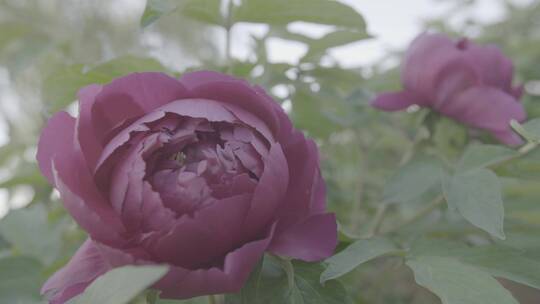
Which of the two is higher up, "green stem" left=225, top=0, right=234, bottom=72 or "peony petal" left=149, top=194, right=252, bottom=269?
"green stem" left=225, top=0, right=234, bottom=72

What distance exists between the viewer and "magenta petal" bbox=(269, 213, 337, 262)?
1.12ft

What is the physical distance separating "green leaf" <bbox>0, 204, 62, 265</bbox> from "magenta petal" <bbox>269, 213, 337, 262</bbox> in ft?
1.24

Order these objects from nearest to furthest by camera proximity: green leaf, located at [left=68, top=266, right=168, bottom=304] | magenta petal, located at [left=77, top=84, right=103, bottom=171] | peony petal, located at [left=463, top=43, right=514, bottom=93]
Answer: green leaf, located at [left=68, top=266, right=168, bottom=304]
magenta petal, located at [left=77, top=84, right=103, bottom=171]
peony petal, located at [left=463, top=43, right=514, bottom=93]

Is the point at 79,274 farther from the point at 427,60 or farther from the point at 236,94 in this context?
the point at 427,60

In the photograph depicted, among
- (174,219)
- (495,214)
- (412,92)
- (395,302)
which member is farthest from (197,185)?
(395,302)

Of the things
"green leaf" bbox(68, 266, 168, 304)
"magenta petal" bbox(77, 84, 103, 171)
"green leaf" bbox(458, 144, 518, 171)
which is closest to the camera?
"green leaf" bbox(68, 266, 168, 304)

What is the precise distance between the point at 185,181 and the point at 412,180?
0.87 ft

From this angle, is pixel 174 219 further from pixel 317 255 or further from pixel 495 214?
pixel 495 214

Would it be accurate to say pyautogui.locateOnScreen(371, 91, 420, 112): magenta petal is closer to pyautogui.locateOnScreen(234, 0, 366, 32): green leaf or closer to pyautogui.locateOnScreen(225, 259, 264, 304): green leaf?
pyautogui.locateOnScreen(234, 0, 366, 32): green leaf

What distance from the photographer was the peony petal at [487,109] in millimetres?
551

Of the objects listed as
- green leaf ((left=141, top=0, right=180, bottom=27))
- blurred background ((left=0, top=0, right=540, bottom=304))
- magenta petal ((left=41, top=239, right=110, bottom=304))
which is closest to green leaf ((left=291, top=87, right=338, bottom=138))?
blurred background ((left=0, top=0, right=540, bottom=304))

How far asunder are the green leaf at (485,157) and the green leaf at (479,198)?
13 millimetres

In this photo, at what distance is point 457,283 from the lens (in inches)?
14.0

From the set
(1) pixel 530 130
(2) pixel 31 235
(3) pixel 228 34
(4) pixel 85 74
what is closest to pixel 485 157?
(1) pixel 530 130
